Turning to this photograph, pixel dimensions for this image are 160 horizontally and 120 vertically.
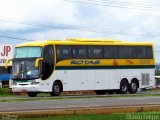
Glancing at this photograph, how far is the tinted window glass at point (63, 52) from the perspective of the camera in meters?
35.5

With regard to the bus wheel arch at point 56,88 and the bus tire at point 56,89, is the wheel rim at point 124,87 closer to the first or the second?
the bus wheel arch at point 56,88

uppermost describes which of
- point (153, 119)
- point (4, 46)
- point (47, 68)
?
point (4, 46)

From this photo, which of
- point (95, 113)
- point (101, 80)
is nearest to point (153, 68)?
point (101, 80)

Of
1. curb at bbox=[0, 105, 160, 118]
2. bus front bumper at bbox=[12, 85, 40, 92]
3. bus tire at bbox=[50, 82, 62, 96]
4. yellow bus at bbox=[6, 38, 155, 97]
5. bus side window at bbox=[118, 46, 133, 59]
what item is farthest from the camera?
bus side window at bbox=[118, 46, 133, 59]

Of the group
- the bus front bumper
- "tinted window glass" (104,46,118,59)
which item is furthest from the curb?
"tinted window glass" (104,46,118,59)

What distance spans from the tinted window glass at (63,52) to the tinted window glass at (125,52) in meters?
4.69

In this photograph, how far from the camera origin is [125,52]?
131ft

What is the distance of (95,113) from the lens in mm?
17906

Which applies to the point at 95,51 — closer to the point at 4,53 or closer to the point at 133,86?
the point at 133,86

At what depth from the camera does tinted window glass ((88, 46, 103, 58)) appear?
3762 cm

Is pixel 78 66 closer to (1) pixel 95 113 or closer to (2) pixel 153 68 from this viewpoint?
(2) pixel 153 68

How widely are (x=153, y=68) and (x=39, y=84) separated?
11.0 metres

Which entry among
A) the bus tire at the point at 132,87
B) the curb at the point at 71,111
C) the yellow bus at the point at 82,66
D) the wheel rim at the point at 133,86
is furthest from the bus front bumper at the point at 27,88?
the curb at the point at 71,111

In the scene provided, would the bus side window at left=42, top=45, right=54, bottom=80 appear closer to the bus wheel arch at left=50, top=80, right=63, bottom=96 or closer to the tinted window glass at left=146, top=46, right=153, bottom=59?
the bus wheel arch at left=50, top=80, right=63, bottom=96
